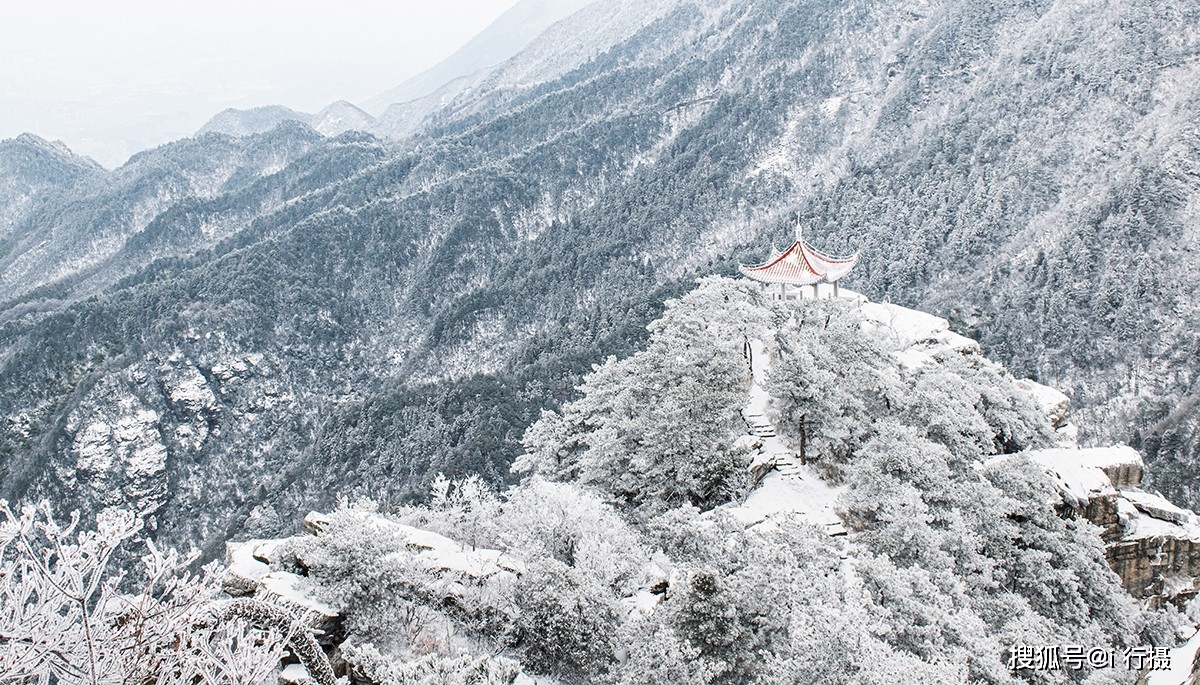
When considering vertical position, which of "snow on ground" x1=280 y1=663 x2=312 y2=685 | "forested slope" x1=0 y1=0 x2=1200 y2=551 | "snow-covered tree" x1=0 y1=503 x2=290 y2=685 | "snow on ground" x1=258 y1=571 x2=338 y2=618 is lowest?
"forested slope" x1=0 y1=0 x2=1200 y2=551

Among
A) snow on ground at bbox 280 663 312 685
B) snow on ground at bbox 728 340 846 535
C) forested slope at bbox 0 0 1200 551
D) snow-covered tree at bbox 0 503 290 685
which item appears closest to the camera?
snow-covered tree at bbox 0 503 290 685

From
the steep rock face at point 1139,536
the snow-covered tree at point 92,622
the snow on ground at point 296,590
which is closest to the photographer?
the snow-covered tree at point 92,622

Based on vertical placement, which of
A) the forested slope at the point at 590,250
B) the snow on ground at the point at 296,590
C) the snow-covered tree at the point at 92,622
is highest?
the snow-covered tree at the point at 92,622

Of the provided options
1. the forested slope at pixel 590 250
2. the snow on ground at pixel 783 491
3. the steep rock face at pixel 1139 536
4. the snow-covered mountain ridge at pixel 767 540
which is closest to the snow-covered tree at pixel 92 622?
the snow-covered mountain ridge at pixel 767 540

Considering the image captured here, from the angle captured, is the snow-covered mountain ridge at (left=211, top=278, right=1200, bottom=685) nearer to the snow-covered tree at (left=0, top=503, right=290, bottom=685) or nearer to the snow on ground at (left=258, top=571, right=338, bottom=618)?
the snow on ground at (left=258, top=571, right=338, bottom=618)

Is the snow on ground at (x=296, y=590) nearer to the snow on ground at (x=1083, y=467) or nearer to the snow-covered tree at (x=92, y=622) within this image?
the snow-covered tree at (x=92, y=622)

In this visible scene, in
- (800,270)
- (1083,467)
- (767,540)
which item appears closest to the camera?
(767,540)

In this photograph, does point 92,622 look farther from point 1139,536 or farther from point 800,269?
point 800,269

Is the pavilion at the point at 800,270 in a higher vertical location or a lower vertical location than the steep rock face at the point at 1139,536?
higher

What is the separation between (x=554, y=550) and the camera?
2378 centimetres

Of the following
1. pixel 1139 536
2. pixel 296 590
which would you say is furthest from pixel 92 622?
pixel 1139 536

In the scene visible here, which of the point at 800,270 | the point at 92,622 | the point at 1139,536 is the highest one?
the point at 92,622

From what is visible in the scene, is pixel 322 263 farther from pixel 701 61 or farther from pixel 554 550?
pixel 554 550

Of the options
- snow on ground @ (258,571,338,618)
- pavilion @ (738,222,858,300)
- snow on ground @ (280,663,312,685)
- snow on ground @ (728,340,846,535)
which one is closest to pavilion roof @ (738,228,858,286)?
pavilion @ (738,222,858,300)
